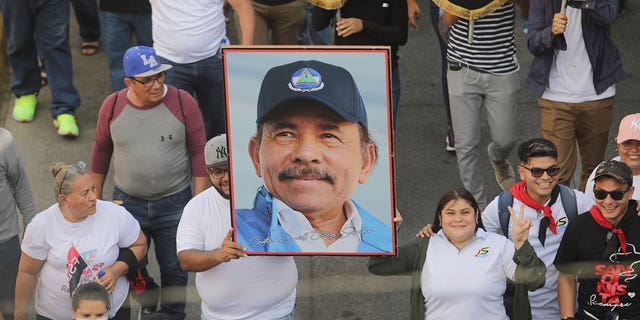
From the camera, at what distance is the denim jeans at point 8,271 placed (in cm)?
688

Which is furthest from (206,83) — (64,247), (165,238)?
(64,247)

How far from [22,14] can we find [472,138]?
330 centimetres

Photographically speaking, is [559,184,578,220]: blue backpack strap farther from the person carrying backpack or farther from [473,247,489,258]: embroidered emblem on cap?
[473,247,489,258]: embroidered emblem on cap

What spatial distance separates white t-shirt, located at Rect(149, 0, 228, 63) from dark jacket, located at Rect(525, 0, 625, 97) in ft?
6.55

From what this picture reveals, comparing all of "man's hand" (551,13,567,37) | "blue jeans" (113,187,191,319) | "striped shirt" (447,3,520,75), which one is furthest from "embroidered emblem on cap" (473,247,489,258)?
"blue jeans" (113,187,191,319)

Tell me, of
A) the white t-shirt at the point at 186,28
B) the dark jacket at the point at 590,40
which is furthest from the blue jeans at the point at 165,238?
the dark jacket at the point at 590,40

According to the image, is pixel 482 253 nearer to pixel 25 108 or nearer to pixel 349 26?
pixel 349 26

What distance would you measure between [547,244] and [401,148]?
2705 mm

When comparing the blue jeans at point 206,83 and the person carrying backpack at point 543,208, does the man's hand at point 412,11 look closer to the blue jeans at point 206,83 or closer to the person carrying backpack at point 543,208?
the blue jeans at point 206,83

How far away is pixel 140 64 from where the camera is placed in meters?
6.86

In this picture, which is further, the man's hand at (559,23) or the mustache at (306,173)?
the man's hand at (559,23)

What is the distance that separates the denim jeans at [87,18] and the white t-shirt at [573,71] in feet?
12.8

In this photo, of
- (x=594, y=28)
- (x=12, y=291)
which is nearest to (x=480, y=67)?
(x=594, y=28)

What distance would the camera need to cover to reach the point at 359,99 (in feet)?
18.6
